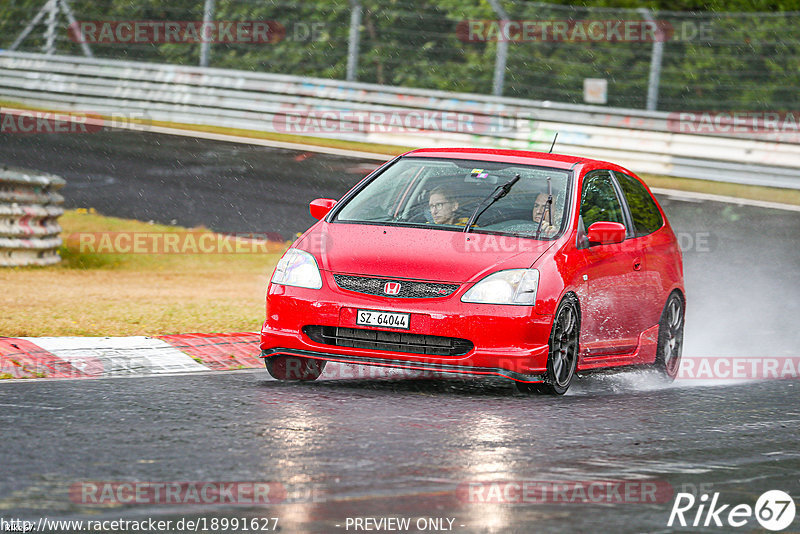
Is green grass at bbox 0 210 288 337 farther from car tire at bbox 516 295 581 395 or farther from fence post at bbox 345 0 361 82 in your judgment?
fence post at bbox 345 0 361 82

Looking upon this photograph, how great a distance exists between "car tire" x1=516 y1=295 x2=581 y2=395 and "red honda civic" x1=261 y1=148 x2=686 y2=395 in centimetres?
1

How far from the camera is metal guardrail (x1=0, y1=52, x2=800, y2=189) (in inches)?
863

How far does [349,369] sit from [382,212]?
Answer: 125 cm

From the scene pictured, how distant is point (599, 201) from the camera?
33.4ft

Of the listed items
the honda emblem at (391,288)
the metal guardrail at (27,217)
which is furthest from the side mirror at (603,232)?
the metal guardrail at (27,217)

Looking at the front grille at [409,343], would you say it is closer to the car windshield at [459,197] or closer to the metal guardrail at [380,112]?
the car windshield at [459,197]

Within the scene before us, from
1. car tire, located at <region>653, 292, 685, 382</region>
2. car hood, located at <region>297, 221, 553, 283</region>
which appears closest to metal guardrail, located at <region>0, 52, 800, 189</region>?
car tire, located at <region>653, 292, 685, 382</region>

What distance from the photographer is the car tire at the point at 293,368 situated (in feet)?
30.7

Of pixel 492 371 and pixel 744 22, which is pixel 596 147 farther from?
pixel 492 371

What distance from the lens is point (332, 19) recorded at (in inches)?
1030

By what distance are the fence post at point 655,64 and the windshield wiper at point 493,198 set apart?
12.7 metres

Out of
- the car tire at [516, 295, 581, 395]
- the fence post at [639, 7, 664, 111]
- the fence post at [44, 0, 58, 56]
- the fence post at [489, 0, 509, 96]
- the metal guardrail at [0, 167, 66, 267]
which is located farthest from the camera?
the fence post at [44, 0, 58, 56]

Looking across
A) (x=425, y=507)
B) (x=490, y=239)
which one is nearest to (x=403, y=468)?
(x=425, y=507)

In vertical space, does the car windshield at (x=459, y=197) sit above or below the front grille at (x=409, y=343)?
above
